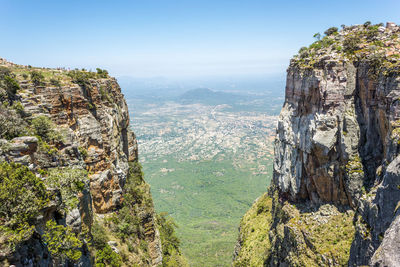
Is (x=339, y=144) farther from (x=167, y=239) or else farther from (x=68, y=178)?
(x=167, y=239)

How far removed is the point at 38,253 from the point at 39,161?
700 centimetres

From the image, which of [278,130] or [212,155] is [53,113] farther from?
[212,155]

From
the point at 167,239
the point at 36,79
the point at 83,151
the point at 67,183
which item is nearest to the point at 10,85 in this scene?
the point at 36,79

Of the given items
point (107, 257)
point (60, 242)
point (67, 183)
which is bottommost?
point (107, 257)

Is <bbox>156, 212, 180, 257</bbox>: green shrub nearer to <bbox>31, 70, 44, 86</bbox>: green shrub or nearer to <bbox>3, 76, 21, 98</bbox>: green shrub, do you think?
<bbox>31, 70, 44, 86</bbox>: green shrub

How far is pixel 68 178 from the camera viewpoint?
16078 mm

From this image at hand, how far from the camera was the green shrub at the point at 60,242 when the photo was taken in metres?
12.5

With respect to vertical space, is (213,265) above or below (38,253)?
below

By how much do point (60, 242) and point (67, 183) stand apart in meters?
4.33

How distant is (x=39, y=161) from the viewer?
15.9 metres

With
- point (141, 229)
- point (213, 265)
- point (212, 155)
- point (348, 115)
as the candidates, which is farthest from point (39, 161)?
point (212, 155)

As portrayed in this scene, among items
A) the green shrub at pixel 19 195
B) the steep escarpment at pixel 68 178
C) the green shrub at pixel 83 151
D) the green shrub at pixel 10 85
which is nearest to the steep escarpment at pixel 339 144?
the steep escarpment at pixel 68 178

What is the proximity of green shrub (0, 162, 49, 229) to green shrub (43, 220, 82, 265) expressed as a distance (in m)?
1.44

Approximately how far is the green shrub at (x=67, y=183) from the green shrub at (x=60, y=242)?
2.06 meters
